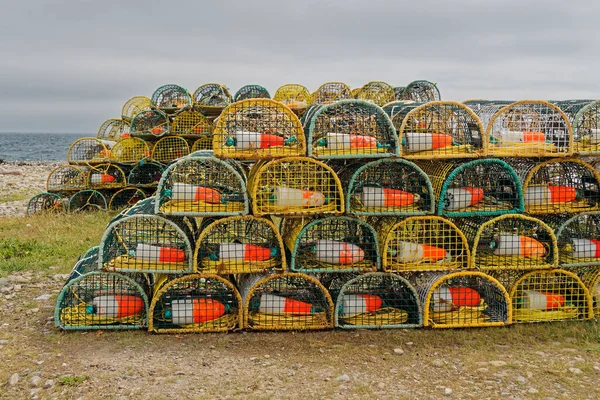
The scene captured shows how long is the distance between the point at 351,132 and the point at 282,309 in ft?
7.31

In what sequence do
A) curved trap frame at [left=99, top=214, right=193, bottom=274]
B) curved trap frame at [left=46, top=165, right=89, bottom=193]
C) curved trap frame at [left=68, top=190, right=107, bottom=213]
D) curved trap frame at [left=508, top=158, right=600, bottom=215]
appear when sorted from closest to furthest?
curved trap frame at [left=99, top=214, right=193, bottom=274], curved trap frame at [left=508, top=158, right=600, bottom=215], curved trap frame at [left=68, top=190, right=107, bottom=213], curved trap frame at [left=46, top=165, right=89, bottom=193]

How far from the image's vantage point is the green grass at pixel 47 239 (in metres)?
7.82

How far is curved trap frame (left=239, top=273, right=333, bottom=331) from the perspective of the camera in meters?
5.52

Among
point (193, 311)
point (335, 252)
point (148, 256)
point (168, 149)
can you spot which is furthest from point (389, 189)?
point (168, 149)

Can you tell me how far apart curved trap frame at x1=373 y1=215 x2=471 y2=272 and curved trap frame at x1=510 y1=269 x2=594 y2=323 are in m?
0.82

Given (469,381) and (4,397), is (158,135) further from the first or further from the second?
(469,381)

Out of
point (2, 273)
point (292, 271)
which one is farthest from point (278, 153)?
point (2, 273)

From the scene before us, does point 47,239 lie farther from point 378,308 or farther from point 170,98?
point 378,308

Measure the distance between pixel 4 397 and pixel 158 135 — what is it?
9.12 metres

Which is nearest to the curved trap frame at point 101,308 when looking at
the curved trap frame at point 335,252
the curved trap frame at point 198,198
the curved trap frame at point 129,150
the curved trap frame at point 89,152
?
the curved trap frame at point 198,198

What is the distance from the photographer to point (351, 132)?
594 cm

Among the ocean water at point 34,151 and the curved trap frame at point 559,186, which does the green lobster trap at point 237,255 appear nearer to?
A: the curved trap frame at point 559,186

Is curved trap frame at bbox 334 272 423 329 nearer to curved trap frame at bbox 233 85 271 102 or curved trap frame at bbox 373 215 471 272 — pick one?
curved trap frame at bbox 373 215 471 272

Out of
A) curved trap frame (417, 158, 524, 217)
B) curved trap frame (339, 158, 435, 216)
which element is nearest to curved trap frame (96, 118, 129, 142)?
curved trap frame (339, 158, 435, 216)
